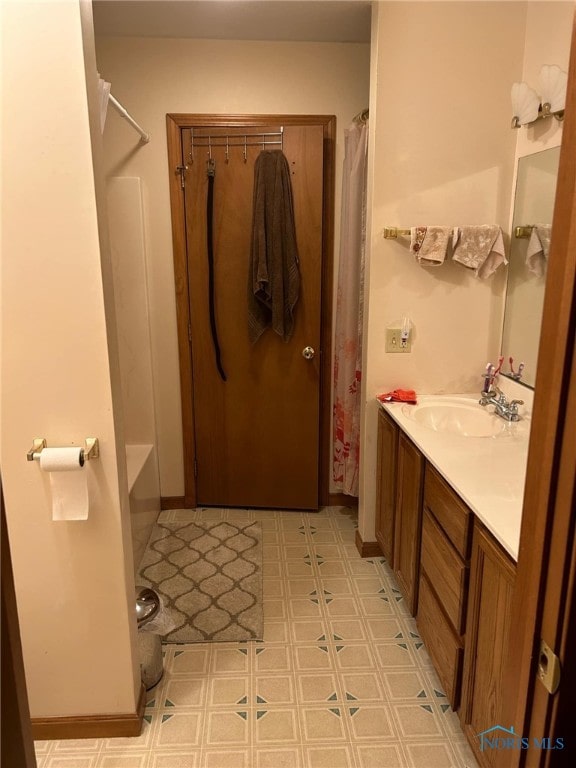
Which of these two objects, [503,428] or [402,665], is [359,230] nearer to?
[503,428]

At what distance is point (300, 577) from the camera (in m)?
2.63

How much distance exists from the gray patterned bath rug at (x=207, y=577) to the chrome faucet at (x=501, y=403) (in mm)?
1351

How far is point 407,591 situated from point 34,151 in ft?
6.49

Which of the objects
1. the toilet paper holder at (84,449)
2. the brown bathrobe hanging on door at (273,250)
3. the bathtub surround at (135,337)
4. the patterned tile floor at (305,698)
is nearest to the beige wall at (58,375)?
the toilet paper holder at (84,449)

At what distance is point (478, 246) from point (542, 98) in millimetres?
594

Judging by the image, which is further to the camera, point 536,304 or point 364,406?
point 364,406

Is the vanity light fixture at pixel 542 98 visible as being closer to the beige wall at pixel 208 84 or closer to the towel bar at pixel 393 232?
the towel bar at pixel 393 232

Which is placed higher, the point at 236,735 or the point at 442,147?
the point at 442,147

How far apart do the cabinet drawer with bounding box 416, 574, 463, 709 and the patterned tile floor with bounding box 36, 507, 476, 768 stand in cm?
20

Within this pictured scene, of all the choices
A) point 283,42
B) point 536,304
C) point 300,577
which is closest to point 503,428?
point 536,304

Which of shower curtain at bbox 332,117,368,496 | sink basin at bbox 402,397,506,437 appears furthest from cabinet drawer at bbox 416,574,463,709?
shower curtain at bbox 332,117,368,496

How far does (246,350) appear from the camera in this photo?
310cm

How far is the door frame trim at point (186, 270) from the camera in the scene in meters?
2.85

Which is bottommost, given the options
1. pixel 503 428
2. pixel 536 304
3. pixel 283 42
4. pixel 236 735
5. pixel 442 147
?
pixel 236 735
